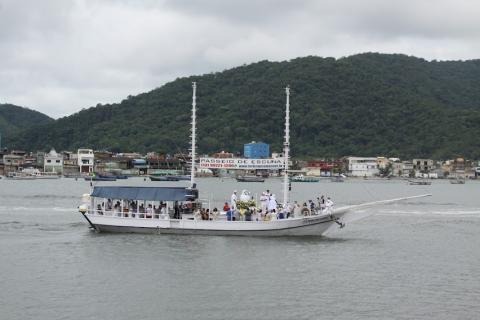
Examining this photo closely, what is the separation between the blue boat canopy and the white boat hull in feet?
4.49

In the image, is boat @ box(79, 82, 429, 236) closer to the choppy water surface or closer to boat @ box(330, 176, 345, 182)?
the choppy water surface

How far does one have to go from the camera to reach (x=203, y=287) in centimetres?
2852

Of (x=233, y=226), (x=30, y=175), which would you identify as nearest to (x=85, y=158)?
(x=30, y=175)

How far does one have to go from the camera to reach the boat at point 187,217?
41469mm

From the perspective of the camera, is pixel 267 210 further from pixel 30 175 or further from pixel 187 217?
pixel 30 175

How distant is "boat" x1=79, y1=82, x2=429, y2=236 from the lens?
41.5 meters

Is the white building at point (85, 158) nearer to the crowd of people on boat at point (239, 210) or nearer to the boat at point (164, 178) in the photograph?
the boat at point (164, 178)

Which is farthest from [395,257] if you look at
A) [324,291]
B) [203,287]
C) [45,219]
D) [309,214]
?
[45,219]

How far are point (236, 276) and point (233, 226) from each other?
10.7 metres

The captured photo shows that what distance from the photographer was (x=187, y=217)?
4269cm

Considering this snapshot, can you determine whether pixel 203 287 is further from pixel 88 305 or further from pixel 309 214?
pixel 309 214

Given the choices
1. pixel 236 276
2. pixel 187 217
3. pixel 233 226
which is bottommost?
pixel 236 276

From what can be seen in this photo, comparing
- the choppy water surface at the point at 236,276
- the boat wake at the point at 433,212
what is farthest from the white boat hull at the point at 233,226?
the boat wake at the point at 433,212

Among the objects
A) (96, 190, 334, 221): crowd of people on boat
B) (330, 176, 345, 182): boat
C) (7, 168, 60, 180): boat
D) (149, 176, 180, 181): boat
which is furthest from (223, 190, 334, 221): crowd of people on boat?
(330, 176, 345, 182): boat
